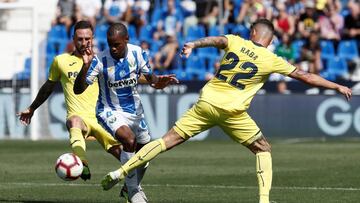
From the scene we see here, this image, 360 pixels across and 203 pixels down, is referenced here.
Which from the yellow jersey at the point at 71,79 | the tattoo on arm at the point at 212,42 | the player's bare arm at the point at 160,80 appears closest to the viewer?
the tattoo on arm at the point at 212,42

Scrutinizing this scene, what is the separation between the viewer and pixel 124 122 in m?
12.5

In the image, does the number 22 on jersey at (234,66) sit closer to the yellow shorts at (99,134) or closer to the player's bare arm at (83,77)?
the player's bare arm at (83,77)

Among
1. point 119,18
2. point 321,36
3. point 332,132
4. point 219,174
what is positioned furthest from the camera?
point 119,18

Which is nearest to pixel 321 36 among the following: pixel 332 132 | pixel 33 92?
pixel 332 132

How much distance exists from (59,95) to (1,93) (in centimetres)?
159

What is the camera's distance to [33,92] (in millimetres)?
27312

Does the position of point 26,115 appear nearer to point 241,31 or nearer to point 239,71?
point 239,71

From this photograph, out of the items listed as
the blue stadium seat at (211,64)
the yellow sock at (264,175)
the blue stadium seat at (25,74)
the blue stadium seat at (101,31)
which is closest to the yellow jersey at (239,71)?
the yellow sock at (264,175)

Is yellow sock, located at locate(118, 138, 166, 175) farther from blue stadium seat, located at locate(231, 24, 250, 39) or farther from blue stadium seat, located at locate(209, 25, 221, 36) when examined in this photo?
blue stadium seat, located at locate(209, 25, 221, 36)

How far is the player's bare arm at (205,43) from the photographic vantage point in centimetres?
1116

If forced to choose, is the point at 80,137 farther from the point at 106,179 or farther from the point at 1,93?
the point at 1,93

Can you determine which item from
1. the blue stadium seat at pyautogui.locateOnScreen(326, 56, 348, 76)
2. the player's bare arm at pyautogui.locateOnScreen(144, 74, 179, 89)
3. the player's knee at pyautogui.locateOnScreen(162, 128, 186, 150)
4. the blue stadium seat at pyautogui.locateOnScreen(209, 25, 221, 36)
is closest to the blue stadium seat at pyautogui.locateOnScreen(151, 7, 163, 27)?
the blue stadium seat at pyautogui.locateOnScreen(209, 25, 221, 36)

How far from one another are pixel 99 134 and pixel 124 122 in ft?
3.14

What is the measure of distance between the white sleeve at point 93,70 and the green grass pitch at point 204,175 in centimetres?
173
